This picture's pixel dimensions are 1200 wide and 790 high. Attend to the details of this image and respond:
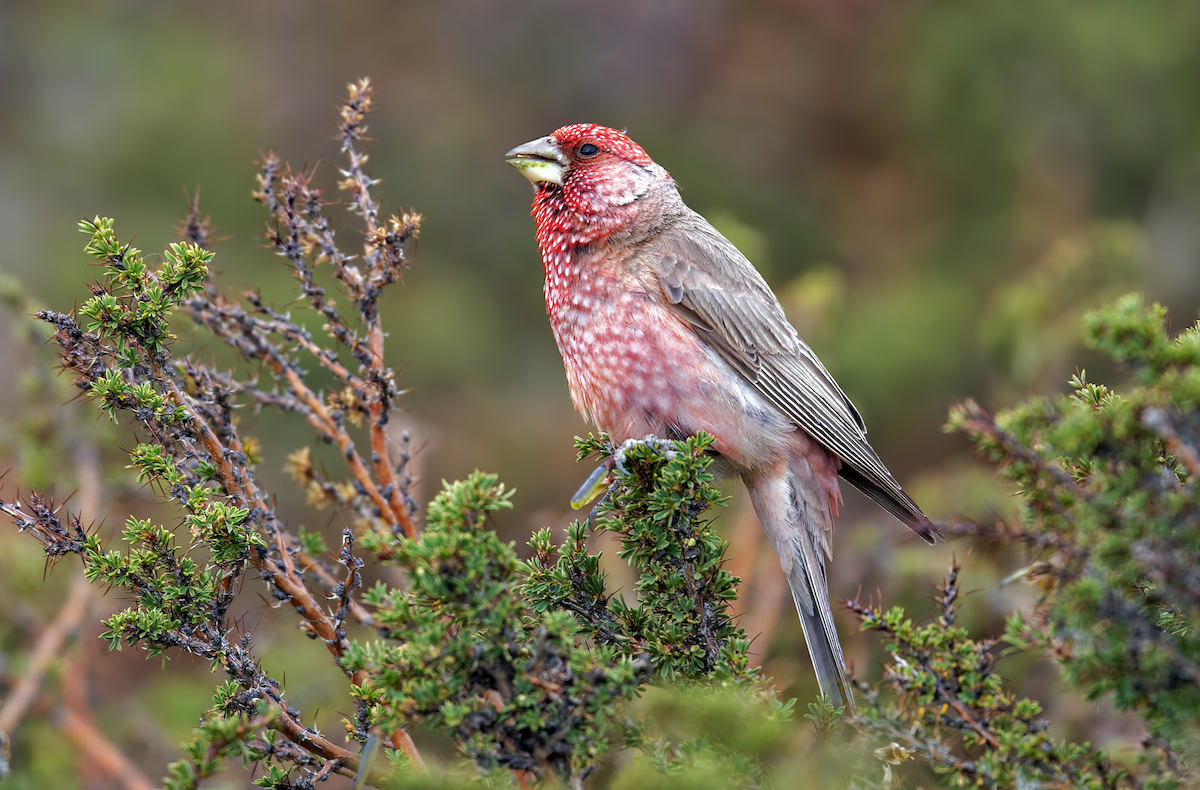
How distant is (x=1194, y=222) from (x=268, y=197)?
26.4 feet

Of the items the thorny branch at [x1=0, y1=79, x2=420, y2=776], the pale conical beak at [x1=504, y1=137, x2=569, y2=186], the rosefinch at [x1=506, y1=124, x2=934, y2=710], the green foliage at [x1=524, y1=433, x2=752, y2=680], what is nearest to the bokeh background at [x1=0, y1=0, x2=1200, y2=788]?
the rosefinch at [x1=506, y1=124, x2=934, y2=710]

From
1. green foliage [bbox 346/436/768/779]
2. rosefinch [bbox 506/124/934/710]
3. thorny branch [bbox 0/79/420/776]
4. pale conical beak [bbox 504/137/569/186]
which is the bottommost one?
green foliage [bbox 346/436/768/779]

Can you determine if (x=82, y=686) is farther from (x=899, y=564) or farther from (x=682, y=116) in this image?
(x=682, y=116)

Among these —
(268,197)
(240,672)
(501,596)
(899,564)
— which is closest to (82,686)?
(240,672)

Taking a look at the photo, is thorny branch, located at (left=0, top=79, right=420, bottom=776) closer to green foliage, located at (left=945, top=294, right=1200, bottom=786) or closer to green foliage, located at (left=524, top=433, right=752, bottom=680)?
green foliage, located at (left=524, top=433, right=752, bottom=680)

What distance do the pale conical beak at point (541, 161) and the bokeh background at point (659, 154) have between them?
2.70 meters

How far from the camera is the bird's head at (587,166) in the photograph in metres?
4.39

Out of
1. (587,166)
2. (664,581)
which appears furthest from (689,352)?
(664,581)

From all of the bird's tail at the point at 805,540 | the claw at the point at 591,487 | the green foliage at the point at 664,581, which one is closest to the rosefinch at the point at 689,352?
the bird's tail at the point at 805,540

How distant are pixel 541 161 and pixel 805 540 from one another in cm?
194

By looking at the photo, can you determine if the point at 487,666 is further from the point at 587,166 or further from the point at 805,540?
the point at 587,166

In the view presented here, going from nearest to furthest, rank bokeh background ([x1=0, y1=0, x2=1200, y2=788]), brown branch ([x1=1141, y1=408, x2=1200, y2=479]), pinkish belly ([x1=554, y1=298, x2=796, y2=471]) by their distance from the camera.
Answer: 1. brown branch ([x1=1141, y1=408, x2=1200, y2=479])
2. pinkish belly ([x1=554, y1=298, x2=796, y2=471])
3. bokeh background ([x1=0, y1=0, x2=1200, y2=788])

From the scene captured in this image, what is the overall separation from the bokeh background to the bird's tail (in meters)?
2.05

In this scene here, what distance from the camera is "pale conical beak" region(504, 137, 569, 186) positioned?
14.6ft
